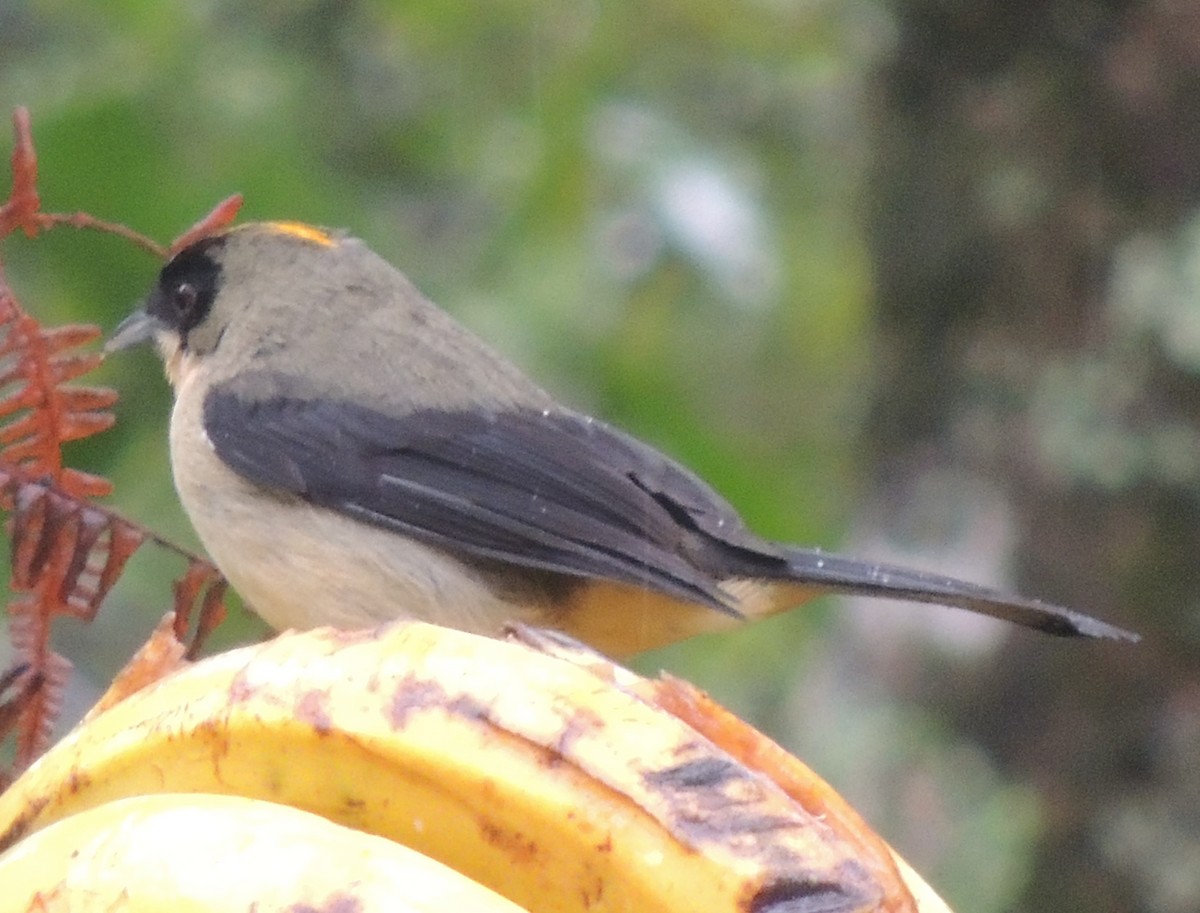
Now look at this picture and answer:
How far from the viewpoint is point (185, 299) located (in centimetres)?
299

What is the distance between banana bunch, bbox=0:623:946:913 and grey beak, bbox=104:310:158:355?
1.74 meters

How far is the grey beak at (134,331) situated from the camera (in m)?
2.94

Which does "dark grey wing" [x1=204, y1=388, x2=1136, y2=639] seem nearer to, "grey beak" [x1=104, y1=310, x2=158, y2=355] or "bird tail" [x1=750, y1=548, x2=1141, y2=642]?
"bird tail" [x1=750, y1=548, x2=1141, y2=642]

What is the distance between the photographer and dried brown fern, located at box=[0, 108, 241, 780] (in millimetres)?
1524

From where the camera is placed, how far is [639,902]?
108 centimetres

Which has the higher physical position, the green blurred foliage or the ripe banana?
the green blurred foliage

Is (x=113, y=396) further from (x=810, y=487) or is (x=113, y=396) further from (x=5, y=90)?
(x=810, y=487)

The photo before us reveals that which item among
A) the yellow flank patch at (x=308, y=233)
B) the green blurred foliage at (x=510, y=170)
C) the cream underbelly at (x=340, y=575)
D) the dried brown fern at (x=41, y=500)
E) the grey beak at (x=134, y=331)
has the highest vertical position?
the green blurred foliage at (x=510, y=170)

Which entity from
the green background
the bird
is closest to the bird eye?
the bird

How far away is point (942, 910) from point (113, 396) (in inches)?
34.0

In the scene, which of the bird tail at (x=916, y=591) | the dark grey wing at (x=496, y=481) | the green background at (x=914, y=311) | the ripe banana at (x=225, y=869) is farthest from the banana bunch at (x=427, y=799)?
the green background at (x=914, y=311)

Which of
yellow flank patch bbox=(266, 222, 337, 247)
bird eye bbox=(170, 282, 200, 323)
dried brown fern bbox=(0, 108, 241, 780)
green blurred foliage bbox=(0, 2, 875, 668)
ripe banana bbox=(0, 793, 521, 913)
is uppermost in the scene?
green blurred foliage bbox=(0, 2, 875, 668)

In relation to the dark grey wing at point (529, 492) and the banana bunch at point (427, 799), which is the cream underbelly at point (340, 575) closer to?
the dark grey wing at point (529, 492)

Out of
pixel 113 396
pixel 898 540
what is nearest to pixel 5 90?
pixel 898 540
